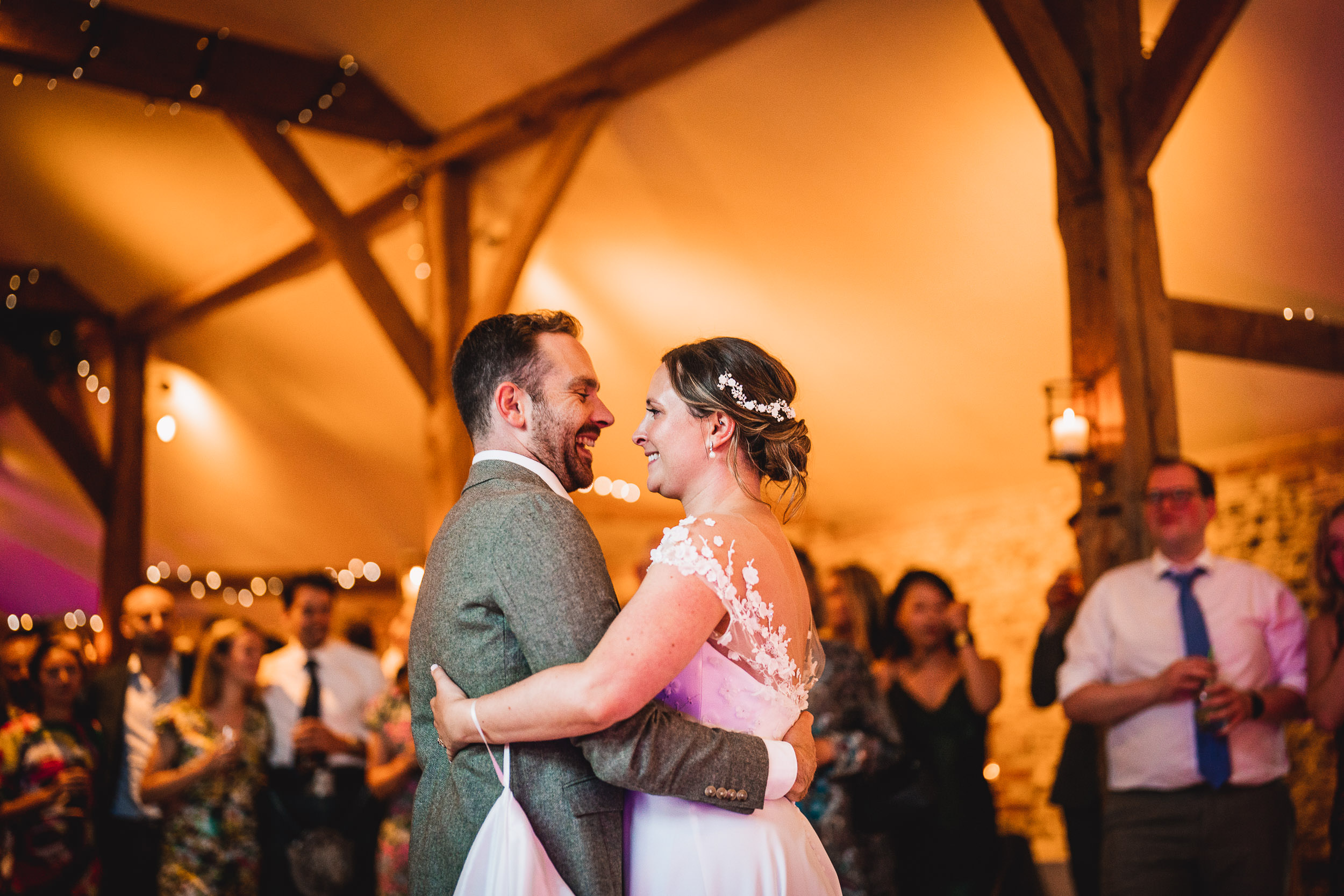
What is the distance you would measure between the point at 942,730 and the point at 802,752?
2.04 metres

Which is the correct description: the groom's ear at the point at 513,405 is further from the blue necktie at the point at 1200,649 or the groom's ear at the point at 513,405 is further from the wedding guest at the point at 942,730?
the blue necktie at the point at 1200,649

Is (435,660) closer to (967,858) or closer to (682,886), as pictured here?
(682,886)

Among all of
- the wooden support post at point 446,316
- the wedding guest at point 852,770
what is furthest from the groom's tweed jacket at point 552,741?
the wooden support post at point 446,316

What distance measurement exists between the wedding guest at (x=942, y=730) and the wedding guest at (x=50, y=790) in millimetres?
2683

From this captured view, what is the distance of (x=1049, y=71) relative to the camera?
3840mm

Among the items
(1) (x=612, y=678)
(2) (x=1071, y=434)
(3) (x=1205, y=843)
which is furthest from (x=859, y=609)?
(1) (x=612, y=678)

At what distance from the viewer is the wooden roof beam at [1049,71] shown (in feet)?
12.3

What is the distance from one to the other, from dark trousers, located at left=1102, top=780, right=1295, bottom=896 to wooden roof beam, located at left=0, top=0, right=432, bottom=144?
5077mm

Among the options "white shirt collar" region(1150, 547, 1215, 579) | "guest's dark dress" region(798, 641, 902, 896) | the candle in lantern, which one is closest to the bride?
"guest's dark dress" region(798, 641, 902, 896)

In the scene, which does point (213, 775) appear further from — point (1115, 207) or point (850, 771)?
point (1115, 207)

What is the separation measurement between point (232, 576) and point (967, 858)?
9.36 meters

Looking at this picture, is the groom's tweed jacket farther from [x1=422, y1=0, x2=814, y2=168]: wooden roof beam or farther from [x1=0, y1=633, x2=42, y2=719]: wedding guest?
[x1=422, y1=0, x2=814, y2=168]: wooden roof beam

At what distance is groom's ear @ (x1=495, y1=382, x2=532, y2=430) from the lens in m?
1.95

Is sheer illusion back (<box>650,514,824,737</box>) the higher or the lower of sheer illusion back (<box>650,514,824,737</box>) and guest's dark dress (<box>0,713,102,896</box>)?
the higher
